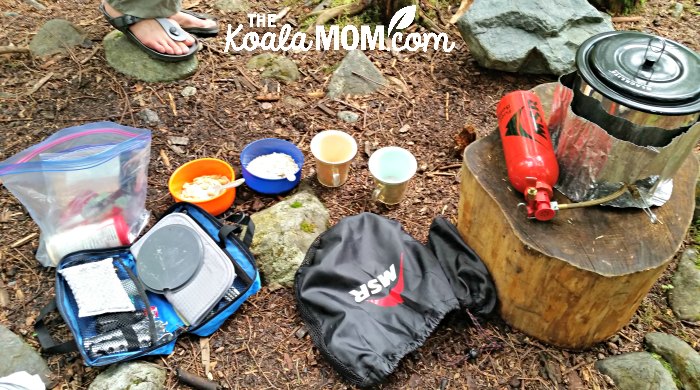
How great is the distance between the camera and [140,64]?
3.35 metres

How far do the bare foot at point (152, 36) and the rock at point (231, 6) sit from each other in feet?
2.43

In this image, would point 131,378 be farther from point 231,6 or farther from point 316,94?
point 231,6

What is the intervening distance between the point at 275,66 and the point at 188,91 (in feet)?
1.90

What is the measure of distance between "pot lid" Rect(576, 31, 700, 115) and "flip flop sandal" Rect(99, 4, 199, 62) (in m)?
2.37

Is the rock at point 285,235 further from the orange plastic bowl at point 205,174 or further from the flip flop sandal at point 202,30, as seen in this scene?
the flip flop sandal at point 202,30

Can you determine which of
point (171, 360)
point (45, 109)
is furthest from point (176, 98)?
point (171, 360)

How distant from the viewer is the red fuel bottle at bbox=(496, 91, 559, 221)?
2.01 m

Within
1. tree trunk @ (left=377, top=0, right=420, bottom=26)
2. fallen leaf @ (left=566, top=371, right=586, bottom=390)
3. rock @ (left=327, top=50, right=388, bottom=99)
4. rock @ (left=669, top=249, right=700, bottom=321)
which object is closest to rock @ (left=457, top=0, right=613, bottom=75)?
tree trunk @ (left=377, top=0, right=420, bottom=26)

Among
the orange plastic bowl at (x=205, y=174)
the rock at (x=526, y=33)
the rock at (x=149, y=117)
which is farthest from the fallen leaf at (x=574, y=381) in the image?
the rock at (x=149, y=117)

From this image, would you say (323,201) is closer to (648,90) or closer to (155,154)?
(155,154)

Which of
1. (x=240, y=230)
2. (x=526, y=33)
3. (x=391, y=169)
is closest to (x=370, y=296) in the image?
→ (x=240, y=230)

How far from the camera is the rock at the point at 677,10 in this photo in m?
4.06

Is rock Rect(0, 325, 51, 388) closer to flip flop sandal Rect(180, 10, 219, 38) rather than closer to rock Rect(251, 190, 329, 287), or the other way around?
rock Rect(251, 190, 329, 287)

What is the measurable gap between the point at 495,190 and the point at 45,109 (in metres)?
2.55
